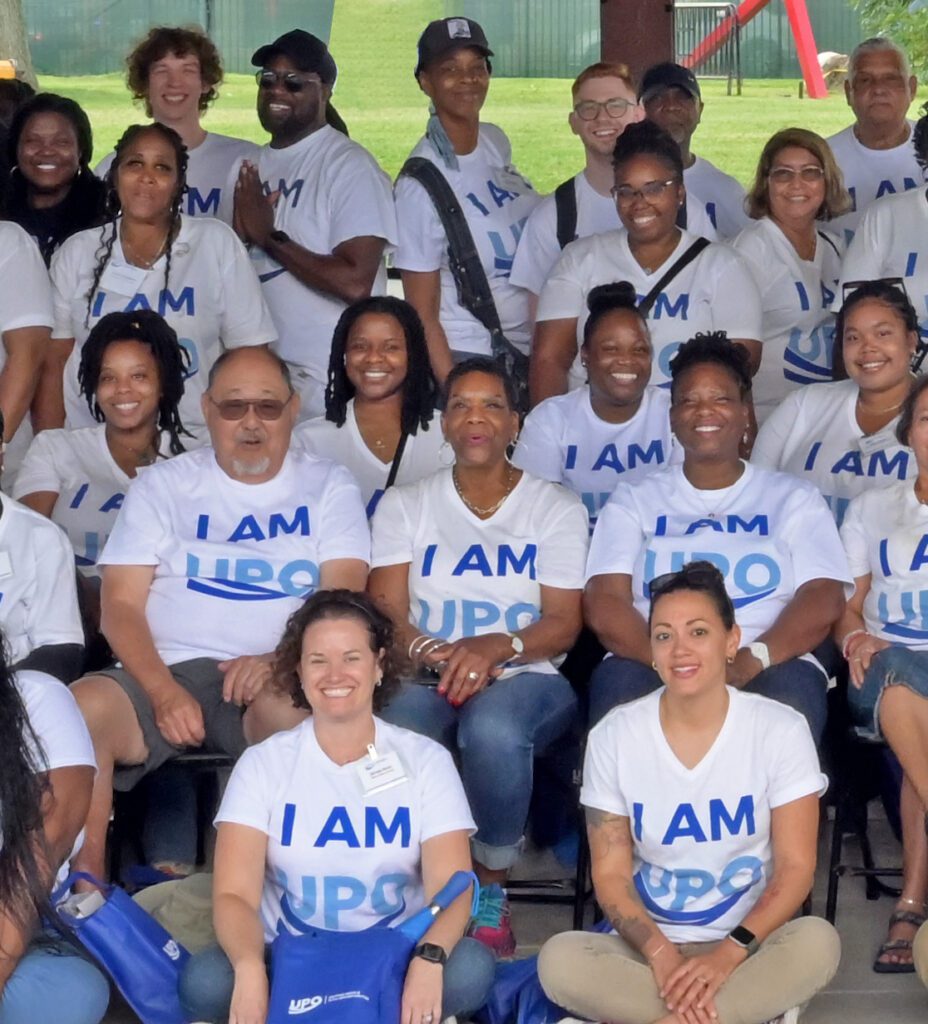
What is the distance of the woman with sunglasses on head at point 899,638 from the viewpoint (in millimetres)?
3873

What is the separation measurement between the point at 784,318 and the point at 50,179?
6.87ft

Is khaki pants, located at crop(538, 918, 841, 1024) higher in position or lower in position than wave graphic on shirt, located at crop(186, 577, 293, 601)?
lower

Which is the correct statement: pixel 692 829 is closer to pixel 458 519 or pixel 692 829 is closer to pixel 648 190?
pixel 458 519

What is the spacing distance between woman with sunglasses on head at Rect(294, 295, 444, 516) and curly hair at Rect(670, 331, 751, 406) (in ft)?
2.18

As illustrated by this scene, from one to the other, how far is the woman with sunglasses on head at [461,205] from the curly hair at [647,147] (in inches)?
19.6

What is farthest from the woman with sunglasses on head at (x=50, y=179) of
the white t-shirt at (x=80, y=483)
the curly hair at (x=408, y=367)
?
the curly hair at (x=408, y=367)

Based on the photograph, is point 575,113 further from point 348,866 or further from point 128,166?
point 348,866

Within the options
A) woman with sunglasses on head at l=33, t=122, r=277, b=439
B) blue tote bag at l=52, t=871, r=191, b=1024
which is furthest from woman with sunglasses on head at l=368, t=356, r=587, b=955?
woman with sunglasses on head at l=33, t=122, r=277, b=439

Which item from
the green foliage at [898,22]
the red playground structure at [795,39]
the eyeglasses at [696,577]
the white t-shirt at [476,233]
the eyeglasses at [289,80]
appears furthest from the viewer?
the red playground structure at [795,39]

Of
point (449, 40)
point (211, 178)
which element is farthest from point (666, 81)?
point (211, 178)

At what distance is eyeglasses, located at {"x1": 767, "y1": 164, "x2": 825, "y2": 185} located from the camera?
209 inches

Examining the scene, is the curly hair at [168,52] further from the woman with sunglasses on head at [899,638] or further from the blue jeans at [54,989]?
the blue jeans at [54,989]

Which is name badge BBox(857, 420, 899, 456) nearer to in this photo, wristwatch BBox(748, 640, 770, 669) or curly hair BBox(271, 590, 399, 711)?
wristwatch BBox(748, 640, 770, 669)

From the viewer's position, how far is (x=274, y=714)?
13.0 ft
